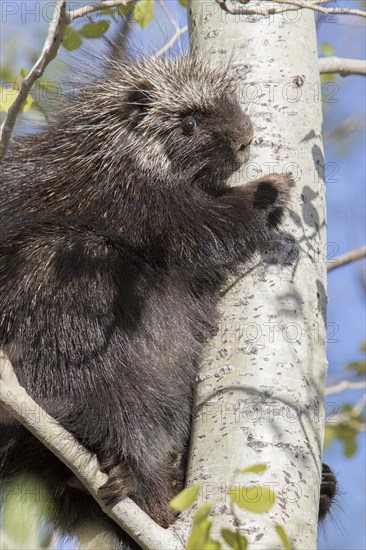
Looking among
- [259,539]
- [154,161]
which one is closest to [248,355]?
[259,539]

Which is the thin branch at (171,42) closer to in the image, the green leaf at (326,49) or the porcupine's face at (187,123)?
the porcupine's face at (187,123)

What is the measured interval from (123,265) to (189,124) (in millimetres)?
840

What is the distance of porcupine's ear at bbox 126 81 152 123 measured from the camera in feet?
11.2

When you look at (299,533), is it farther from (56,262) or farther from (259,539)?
(56,262)

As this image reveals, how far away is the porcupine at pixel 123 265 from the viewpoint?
101 inches

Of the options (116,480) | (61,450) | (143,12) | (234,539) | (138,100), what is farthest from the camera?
(138,100)

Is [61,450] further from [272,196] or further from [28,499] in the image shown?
[272,196]

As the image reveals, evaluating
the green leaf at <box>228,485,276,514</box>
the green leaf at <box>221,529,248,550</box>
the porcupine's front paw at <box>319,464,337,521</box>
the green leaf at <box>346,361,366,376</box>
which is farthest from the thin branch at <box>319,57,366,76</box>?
the green leaf at <box>221,529,248,550</box>

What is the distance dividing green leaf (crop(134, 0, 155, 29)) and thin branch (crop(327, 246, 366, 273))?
1.22 meters

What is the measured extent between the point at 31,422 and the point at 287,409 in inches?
29.9

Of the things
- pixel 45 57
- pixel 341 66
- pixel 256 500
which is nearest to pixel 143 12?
pixel 341 66

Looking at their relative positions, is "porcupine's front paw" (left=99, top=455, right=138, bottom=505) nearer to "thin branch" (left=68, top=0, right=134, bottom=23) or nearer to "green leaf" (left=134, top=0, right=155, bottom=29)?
"thin branch" (left=68, top=0, right=134, bottom=23)

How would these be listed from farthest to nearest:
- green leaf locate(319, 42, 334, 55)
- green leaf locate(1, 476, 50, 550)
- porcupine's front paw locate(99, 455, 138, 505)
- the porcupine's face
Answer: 1. green leaf locate(319, 42, 334, 55)
2. the porcupine's face
3. green leaf locate(1, 476, 50, 550)
4. porcupine's front paw locate(99, 455, 138, 505)

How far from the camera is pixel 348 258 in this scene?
3.19m
